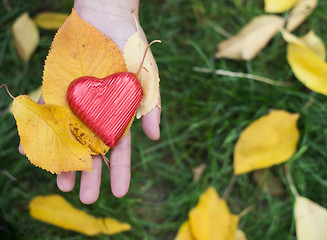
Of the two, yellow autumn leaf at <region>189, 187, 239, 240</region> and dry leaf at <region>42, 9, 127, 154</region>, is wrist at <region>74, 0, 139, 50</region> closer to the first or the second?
dry leaf at <region>42, 9, 127, 154</region>

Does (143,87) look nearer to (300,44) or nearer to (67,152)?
(67,152)

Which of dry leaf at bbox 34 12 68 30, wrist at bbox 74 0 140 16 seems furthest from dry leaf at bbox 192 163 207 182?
dry leaf at bbox 34 12 68 30

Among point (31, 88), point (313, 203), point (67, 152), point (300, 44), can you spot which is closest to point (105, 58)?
point (67, 152)

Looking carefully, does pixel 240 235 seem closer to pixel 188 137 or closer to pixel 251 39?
pixel 188 137

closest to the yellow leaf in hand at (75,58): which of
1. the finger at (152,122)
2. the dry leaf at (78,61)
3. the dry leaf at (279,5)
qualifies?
the dry leaf at (78,61)

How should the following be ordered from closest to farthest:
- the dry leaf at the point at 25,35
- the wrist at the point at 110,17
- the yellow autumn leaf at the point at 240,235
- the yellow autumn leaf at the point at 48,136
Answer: the yellow autumn leaf at the point at 48,136, the wrist at the point at 110,17, the yellow autumn leaf at the point at 240,235, the dry leaf at the point at 25,35

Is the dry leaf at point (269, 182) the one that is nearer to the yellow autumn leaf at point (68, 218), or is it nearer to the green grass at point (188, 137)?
the green grass at point (188, 137)
